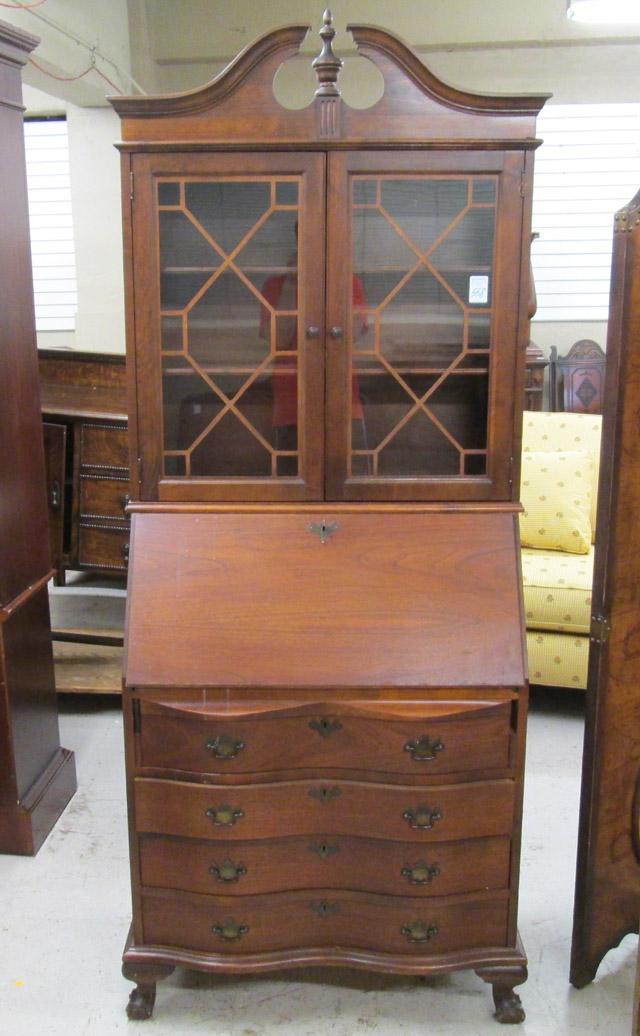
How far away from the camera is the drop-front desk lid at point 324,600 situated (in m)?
1.60

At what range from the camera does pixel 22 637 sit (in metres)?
2.24

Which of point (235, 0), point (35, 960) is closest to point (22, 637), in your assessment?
point (35, 960)

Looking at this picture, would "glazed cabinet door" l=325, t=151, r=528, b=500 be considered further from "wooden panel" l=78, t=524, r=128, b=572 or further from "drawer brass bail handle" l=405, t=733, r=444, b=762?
"wooden panel" l=78, t=524, r=128, b=572

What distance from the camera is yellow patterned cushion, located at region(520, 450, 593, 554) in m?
3.06

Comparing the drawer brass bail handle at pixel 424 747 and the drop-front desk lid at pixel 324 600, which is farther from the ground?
the drop-front desk lid at pixel 324 600

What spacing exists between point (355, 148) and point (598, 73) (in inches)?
144

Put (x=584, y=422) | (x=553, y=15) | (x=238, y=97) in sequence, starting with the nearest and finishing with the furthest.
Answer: (x=238, y=97)
(x=584, y=422)
(x=553, y=15)

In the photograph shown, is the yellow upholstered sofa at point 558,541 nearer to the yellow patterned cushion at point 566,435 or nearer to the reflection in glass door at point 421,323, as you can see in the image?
the yellow patterned cushion at point 566,435

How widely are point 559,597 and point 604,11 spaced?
9.43 feet

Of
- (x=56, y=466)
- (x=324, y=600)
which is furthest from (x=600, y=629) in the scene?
(x=56, y=466)

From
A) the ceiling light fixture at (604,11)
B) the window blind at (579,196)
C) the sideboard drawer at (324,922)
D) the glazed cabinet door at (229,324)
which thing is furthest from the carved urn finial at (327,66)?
the window blind at (579,196)

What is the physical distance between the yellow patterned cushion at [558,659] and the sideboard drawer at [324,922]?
4.17ft

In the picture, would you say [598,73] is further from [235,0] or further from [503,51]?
[235,0]

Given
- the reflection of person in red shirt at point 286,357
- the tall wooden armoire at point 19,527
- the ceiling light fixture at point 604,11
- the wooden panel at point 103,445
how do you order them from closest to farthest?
the reflection of person in red shirt at point 286,357 → the tall wooden armoire at point 19,527 → the wooden panel at point 103,445 → the ceiling light fixture at point 604,11
